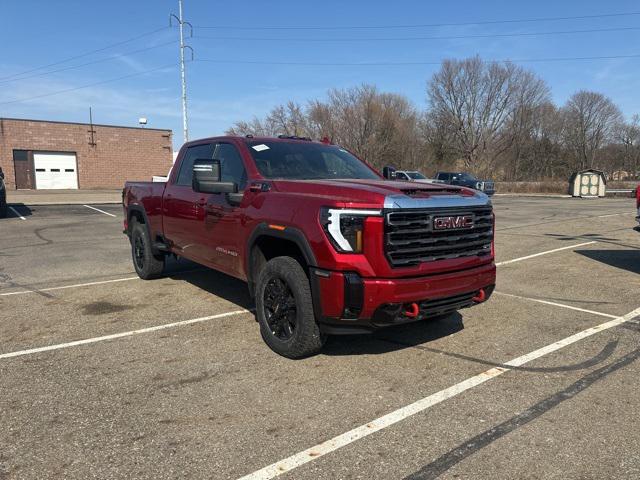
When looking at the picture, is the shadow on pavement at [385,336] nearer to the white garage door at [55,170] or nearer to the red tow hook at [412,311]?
the red tow hook at [412,311]

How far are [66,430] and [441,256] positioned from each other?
2.95 metres

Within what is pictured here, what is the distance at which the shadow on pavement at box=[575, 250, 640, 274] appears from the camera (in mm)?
8734

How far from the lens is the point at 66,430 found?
326 centimetres

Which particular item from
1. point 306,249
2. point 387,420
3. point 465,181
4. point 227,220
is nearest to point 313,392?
point 387,420

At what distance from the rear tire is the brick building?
3755cm

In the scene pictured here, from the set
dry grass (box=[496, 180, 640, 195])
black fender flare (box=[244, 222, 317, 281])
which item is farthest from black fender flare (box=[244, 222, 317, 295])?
dry grass (box=[496, 180, 640, 195])

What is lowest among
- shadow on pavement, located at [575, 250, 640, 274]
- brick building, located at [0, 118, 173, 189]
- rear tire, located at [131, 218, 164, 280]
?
shadow on pavement, located at [575, 250, 640, 274]

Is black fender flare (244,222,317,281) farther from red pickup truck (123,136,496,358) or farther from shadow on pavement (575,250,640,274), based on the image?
shadow on pavement (575,250,640,274)

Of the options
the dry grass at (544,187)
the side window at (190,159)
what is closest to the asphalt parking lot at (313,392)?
the side window at (190,159)

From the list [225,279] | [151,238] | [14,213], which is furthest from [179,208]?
[14,213]

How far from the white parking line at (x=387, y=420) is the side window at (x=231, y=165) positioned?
269 cm

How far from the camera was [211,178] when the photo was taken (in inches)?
195

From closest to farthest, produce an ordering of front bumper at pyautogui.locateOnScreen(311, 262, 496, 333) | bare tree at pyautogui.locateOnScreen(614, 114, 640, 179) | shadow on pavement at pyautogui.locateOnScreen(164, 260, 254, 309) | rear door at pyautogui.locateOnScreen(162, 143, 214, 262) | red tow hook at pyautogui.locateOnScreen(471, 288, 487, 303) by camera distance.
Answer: front bumper at pyautogui.locateOnScreen(311, 262, 496, 333) < red tow hook at pyautogui.locateOnScreen(471, 288, 487, 303) < rear door at pyautogui.locateOnScreen(162, 143, 214, 262) < shadow on pavement at pyautogui.locateOnScreen(164, 260, 254, 309) < bare tree at pyautogui.locateOnScreen(614, 114, 640, 179)

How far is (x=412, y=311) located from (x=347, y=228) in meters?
0.82
